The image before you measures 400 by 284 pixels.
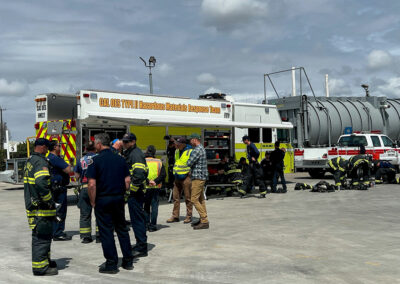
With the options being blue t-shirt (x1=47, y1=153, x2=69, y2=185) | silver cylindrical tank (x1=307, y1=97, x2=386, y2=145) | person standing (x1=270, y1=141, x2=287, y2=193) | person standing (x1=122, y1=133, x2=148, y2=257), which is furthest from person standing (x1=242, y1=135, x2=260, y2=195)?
silver cylindrical tank (x1=307, y1=97, x2=386, y2=145)

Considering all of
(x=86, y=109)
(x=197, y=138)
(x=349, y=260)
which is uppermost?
(x=86, y=109)

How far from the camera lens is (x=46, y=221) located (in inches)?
238

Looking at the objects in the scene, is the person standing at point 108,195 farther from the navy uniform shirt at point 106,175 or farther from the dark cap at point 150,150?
the dark cap at point 150,150

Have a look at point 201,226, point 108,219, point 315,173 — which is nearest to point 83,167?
point 201,226

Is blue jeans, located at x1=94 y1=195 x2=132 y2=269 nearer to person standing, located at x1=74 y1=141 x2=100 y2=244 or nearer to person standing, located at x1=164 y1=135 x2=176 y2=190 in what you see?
person standing, located at x1=74 y1=141 x2=100 y2=244

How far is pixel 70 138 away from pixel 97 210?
7.56 meters

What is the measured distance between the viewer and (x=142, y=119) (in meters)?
12.7

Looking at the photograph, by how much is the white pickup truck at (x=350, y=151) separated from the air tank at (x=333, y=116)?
1.99 meters

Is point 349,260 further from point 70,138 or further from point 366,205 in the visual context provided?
point 70,138

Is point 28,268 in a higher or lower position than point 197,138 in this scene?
lower

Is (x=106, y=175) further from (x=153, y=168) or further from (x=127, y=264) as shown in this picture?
(x=153, y=168)

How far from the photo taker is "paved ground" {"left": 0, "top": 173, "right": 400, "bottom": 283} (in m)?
5.84

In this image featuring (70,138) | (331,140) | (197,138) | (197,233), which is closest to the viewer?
(197,233)

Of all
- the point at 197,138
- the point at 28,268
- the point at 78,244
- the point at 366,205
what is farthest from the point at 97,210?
the point at 366,205
